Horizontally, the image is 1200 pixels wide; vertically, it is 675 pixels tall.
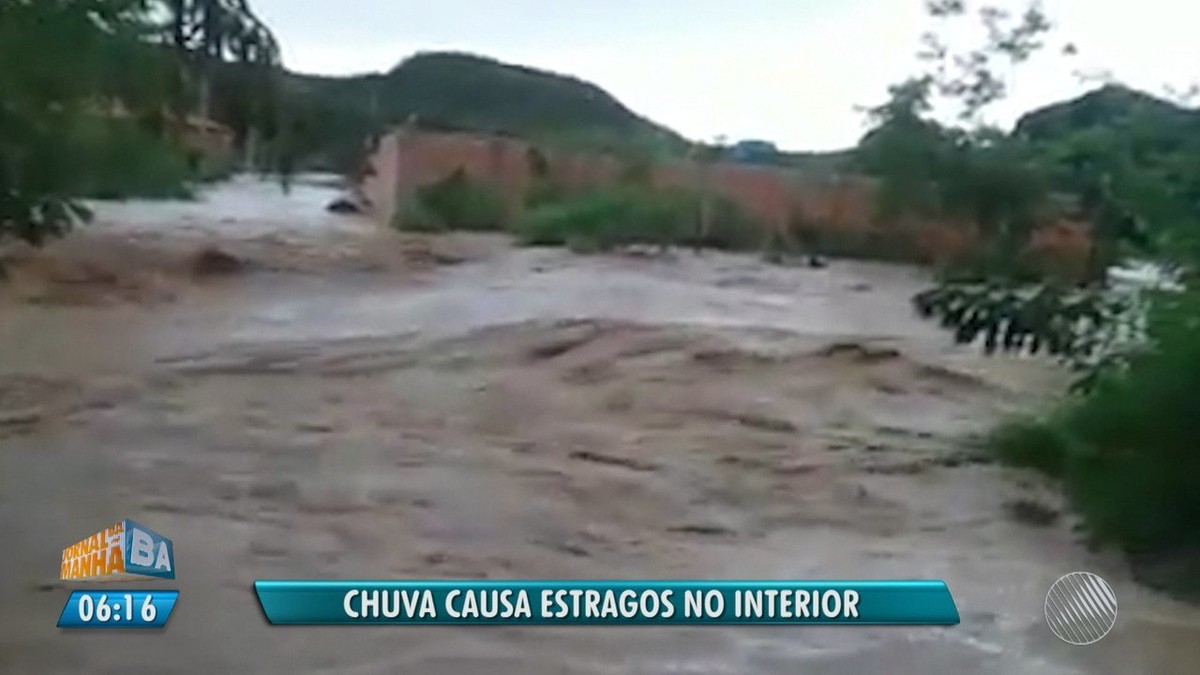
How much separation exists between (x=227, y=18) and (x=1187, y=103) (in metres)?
1.10

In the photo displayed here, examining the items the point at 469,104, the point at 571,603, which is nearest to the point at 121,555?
the point at 571,603

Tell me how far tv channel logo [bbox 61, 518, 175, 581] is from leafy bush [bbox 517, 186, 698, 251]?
517 mm

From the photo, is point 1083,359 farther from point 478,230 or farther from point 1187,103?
point 478,230

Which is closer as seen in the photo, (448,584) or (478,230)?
(448,584)

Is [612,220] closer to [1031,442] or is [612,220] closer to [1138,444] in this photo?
[1031,442]

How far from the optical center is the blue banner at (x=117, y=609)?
1473 mm

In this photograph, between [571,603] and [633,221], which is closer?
[571,603]

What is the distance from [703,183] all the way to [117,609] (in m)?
0.79

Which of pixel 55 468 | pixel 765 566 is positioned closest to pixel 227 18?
pixel 55 468

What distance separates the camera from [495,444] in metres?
1.55

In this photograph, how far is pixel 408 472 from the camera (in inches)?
60.5

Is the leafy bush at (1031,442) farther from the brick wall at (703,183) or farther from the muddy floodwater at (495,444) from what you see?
the brick wall at (703,183)

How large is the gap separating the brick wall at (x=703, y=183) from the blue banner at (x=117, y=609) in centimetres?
48

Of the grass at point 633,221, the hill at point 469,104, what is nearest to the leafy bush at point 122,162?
the hill at point 469,104
